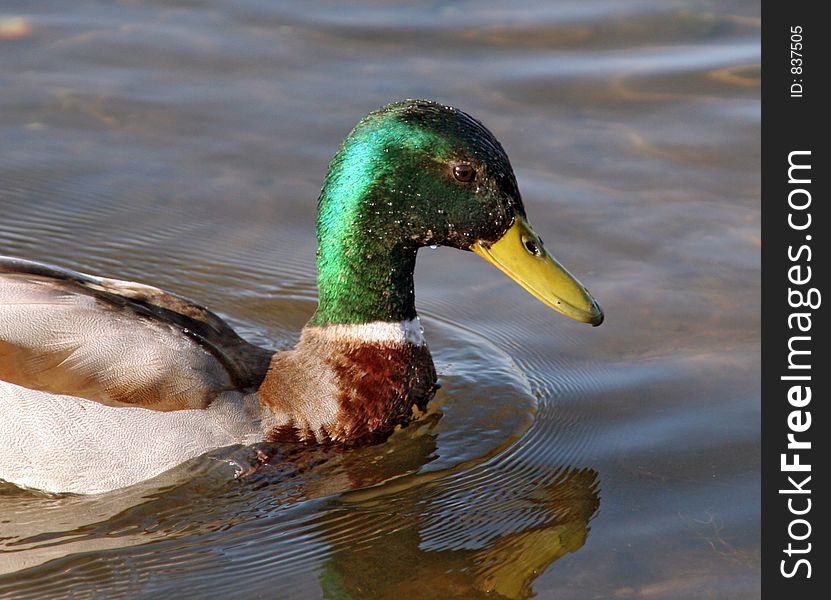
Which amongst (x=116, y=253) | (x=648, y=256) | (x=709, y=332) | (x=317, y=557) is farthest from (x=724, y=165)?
(x=317, y=557)

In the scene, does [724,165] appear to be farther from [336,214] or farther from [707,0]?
[336,214]

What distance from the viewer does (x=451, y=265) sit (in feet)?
24.8

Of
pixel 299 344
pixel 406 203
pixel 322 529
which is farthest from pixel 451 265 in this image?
pixel 322 529

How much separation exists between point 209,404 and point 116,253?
7.25 ft

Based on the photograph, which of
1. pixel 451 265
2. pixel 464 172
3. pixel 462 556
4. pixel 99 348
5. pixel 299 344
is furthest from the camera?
pixel 451 265

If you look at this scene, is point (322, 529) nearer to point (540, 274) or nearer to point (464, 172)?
point (540, 274)

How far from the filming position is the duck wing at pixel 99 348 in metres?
5.41

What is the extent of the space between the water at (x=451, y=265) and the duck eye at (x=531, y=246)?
34.3 inches

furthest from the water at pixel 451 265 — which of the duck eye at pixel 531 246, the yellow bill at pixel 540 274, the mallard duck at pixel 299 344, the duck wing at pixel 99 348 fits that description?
the duck eye at pixel 531 246

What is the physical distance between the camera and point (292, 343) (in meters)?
6.91

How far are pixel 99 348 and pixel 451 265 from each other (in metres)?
2.61

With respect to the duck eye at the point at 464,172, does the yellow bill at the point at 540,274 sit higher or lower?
lower

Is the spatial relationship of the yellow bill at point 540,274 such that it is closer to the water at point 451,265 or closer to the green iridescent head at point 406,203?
the green iridescent head at point 406,203

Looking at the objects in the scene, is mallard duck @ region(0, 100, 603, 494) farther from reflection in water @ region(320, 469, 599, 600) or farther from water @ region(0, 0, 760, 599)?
reflection in water @ region(320, 469, 599, 600)
